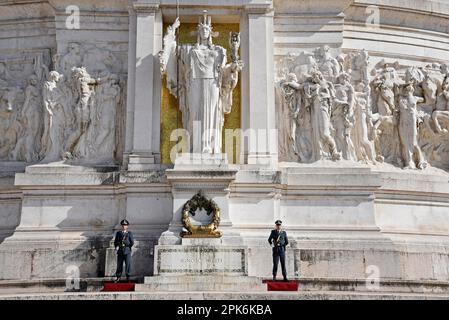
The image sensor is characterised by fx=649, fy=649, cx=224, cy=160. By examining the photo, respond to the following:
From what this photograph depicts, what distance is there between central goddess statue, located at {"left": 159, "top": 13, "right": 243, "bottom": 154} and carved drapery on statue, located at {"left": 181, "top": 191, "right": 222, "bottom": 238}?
141 centimetres

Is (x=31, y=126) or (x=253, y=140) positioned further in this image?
(x=31, y=126)

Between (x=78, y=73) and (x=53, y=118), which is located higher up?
(x=78, y=73)

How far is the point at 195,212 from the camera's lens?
16.3m

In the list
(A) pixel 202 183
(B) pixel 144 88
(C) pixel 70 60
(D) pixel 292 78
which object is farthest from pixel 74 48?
(D) pixel 292 78

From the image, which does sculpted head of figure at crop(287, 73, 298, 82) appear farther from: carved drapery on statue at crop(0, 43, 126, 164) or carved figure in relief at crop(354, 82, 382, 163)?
carved drapery on statue at crop(0, 43, 126, 164)

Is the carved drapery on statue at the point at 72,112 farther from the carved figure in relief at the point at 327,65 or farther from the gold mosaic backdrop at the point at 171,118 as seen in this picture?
the carved figure in relief at the point at 327,65

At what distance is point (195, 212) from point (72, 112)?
16.0 feet

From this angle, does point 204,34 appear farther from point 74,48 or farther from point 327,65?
point 74,48

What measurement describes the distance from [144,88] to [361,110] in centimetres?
627

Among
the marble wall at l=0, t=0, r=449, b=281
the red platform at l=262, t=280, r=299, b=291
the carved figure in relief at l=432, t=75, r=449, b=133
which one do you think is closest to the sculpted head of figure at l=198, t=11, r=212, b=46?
the marble wall at l=0, t=0, r=449, b=281

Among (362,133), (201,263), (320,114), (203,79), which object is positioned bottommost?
(201,263)

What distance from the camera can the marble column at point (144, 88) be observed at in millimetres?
17484

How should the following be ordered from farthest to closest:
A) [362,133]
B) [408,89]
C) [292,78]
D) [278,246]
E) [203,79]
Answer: [408,89] < [362,133] < [292,78] < [203,79] < [278,246]

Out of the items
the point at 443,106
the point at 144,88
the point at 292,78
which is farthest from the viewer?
the point at 443,106
